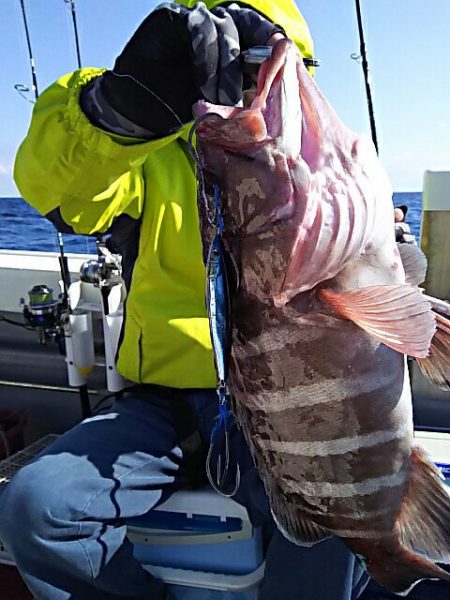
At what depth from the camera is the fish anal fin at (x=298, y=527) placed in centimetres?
139

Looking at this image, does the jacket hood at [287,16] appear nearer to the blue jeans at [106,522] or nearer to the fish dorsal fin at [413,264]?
the fish dorsal fin at [413,264]

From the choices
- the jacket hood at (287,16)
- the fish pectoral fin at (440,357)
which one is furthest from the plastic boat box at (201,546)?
the jacket hood at (287,16)

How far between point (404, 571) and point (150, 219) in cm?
145

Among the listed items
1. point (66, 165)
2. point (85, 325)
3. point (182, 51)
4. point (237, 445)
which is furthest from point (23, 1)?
point (237, 445)

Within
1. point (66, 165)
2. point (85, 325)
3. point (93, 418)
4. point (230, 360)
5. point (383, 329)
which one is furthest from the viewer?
point (85, 325)

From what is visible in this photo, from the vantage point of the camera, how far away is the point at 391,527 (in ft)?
4.43

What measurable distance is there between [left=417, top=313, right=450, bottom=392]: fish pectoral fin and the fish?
0.02m

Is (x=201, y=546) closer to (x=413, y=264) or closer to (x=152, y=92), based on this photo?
(x=413, y=264)

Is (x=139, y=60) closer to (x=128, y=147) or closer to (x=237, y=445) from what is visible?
(x=128, y=147)

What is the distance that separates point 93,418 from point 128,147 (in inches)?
37.6

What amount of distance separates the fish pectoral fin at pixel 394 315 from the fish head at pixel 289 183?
0.09m

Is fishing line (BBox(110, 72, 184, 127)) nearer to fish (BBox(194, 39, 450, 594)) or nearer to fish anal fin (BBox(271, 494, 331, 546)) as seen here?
fish (BBox(194, 39, 450, 594))

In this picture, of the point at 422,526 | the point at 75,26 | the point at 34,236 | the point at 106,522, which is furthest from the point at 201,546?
→ the point at 34,236

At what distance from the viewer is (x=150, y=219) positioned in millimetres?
2336
